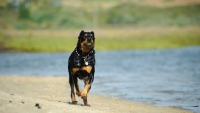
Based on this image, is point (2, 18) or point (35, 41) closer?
point (35, 41)

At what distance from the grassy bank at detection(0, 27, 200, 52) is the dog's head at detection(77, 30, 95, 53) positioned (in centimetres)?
5629

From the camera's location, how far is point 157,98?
651 inches

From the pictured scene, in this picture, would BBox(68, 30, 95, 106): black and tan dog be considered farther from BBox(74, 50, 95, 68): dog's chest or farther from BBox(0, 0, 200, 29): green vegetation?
BBox(0, 0, 200, 29): green vegetation

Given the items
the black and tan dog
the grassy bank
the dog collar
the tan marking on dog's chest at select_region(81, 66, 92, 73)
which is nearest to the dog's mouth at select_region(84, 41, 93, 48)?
the black and tan dog

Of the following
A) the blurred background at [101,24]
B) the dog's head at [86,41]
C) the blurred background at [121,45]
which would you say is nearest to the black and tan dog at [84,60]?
the dog's head at [86,41]

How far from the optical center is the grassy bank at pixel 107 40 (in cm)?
7088

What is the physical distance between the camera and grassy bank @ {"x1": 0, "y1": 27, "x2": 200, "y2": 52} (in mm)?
70875

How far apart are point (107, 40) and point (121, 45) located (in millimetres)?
3655

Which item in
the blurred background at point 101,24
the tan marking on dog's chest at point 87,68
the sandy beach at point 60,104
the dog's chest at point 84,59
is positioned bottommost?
the sandy beach at point 60,104

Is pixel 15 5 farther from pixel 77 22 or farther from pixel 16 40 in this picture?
pixel 16 40

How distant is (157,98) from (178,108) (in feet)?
7.92

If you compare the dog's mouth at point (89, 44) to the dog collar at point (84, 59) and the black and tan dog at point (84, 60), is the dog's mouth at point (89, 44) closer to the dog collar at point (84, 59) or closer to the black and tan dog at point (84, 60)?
the black and tan dog at point (84, 60)

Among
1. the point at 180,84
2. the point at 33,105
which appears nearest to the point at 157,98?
the point at 180,84

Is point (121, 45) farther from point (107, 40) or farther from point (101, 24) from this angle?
point (101, 24)
